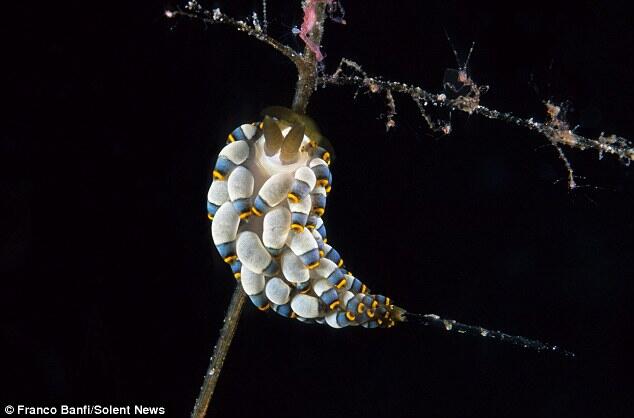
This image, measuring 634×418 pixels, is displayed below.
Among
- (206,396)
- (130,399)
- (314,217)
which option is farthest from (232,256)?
(130,399)

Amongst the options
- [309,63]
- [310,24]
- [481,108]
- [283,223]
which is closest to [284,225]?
[283,223]

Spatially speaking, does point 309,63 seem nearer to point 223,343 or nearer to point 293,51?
point 293,51

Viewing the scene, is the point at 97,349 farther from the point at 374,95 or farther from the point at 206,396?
the point at 374,95

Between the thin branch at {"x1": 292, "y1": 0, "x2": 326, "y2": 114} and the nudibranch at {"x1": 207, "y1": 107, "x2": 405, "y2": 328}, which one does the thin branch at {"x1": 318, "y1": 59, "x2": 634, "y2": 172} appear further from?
the nudibranch at {"x1": 207, "y1": 107, "x2": 405, "y2": 328}

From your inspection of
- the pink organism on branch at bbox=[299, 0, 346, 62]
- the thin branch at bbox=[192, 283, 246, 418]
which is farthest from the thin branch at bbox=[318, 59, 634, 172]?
the thin branch at bbox=[192, 283, 246, 418]

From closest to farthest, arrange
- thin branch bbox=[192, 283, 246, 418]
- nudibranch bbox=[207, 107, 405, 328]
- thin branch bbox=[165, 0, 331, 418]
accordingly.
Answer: thin branch bbox=[165, 0, 331, 418] < nudibranch bbox=[207, 107, 405, 328] < thin branch bbox=[192, 283, 246, 418]

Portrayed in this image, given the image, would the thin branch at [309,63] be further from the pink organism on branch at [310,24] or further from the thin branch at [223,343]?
the thin branch at [223,343]
